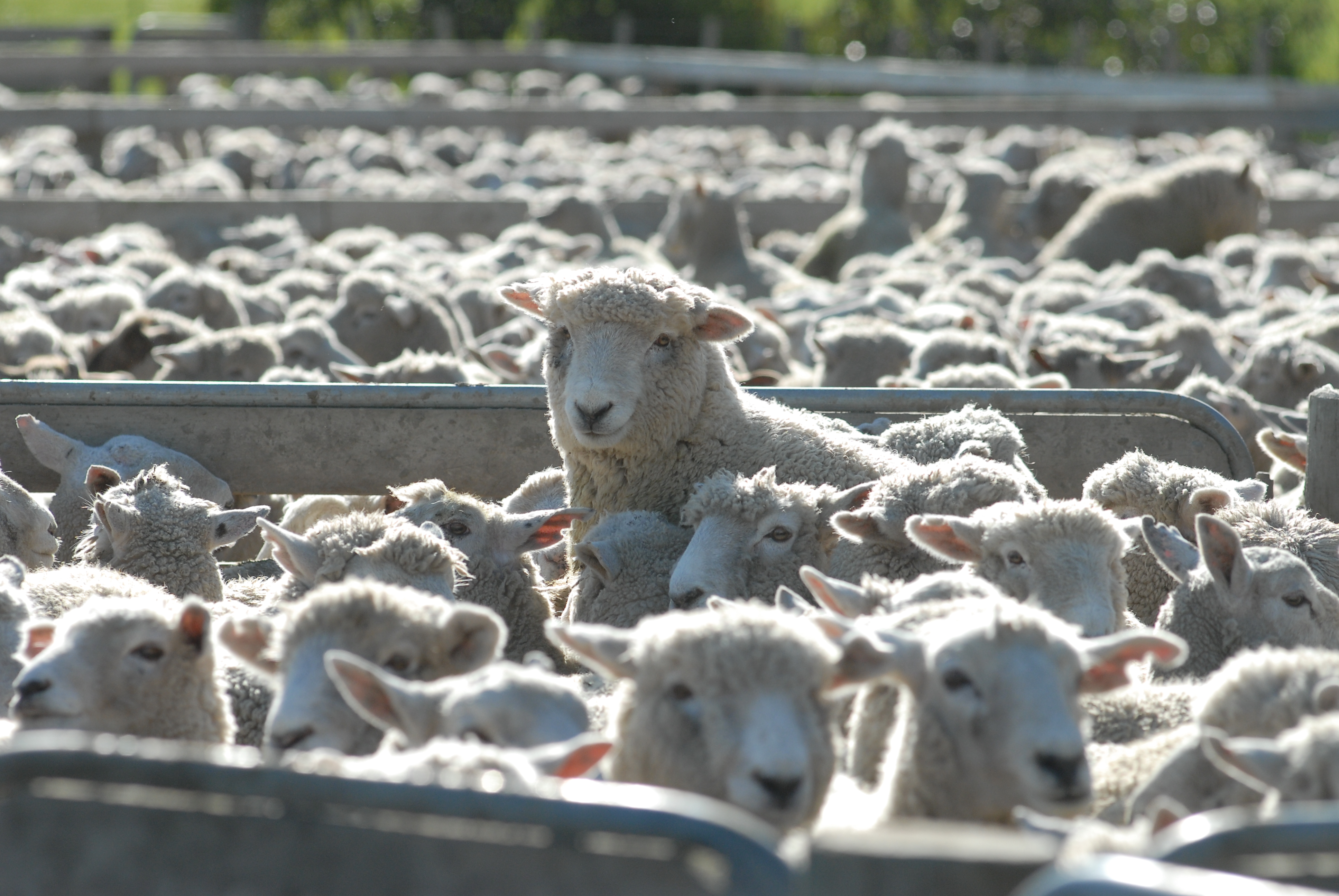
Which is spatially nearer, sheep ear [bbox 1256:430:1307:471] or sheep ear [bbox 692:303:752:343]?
sheep ear [bbox 692:303:752:343]

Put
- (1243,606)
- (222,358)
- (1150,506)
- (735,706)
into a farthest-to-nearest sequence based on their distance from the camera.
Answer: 1. (222,358)
2. (1150,506)
3. (1243,606)
4. (735,706)

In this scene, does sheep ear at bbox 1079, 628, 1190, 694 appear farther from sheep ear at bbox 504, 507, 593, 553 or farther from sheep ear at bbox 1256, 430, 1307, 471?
sheep ear at bbox 1256, 430, 1307, 471

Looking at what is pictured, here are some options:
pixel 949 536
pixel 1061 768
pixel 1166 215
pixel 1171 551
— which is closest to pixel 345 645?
pixel 1061 768

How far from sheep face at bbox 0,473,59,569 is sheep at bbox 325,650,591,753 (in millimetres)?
2433

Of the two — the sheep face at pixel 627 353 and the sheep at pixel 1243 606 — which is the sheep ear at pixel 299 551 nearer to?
the sheep face at pixel 627 353

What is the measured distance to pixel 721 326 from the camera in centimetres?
510

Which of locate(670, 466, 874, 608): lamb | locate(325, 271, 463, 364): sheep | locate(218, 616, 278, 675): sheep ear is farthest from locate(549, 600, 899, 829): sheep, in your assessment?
locate(325, 271, 463, 364): sheep

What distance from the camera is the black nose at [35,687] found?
2.92m

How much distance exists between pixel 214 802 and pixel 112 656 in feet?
4.04

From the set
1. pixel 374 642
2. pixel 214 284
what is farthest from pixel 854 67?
pixel 374 642

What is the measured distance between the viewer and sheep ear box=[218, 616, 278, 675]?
3125 mm

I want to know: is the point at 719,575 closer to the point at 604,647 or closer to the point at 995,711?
the point at 604,647

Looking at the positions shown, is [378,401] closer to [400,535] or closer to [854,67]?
[400,535]

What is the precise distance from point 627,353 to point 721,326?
38 centimetres
